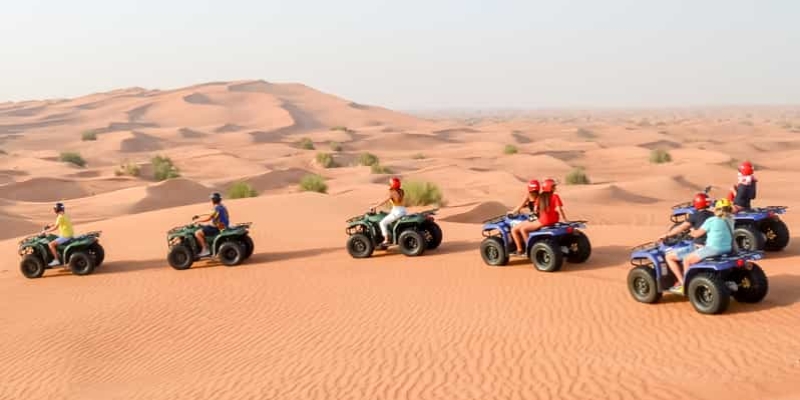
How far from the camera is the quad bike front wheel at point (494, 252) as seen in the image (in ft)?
37.3

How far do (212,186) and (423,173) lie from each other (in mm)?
9130

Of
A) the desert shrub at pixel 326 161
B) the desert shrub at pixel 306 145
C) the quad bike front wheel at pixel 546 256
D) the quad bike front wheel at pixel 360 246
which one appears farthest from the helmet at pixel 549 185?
the desert shrub at pixel 306 145

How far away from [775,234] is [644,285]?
3909 millimetres

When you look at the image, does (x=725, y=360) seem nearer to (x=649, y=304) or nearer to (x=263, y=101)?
(x=649, y=304)

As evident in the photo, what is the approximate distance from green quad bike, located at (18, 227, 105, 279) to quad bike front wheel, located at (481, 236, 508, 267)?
21.7 feet

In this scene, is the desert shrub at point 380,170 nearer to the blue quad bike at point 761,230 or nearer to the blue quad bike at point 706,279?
the blue quad bike at point 761,230

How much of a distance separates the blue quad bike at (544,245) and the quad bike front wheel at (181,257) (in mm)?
4966

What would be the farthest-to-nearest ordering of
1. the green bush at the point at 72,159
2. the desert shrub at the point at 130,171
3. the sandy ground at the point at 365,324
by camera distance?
1. the green bush at the point at 72,159
2. the desert shrub at the point at 130,171
3. the sandy ground at the point at 365,324

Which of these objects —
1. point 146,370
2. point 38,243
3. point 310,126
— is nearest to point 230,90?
point 310,126

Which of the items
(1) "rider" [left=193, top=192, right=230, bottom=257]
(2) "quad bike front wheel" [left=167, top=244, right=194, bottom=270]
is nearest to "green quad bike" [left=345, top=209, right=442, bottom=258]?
(1) "rider" [left=193, top=192, right=230, bottom=257]

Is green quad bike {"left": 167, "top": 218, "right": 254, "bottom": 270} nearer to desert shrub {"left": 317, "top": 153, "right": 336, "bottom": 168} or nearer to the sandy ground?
the sandy ground

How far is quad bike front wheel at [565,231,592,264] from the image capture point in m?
11.3

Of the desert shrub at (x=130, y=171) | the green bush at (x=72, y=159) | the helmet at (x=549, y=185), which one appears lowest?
the helmet at (x=549, y=185)

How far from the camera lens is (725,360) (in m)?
6.64
